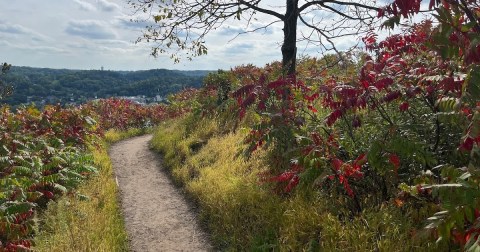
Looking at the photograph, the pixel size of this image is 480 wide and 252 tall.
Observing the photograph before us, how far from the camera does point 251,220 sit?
225 inches

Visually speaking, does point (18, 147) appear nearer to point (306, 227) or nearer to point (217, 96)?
point (306, 227)

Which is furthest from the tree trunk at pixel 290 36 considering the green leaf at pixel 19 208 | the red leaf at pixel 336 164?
the green leaf at pixel 19 208

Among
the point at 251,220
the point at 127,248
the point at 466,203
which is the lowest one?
the point at 127,248

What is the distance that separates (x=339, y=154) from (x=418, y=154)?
1517mm

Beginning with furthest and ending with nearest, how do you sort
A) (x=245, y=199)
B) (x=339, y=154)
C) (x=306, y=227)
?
1. (x=245, y=199)
2. (x=339, y=154)
3. (x=306, y=227)

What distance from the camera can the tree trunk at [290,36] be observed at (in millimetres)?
7543

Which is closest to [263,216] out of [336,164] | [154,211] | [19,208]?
[336,164]

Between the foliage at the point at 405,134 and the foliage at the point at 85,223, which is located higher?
the foliage at the point at 405,134

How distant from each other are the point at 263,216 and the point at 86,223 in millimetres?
2758

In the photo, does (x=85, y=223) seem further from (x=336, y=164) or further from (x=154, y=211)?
(x=336, y=164)

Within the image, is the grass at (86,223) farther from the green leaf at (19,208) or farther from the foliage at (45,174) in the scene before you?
the green leaf at (19,208)

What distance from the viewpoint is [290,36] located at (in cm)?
754

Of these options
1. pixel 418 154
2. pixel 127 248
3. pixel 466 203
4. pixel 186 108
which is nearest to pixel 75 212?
pixel 127 248

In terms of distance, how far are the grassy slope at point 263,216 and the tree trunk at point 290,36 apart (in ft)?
6.68
